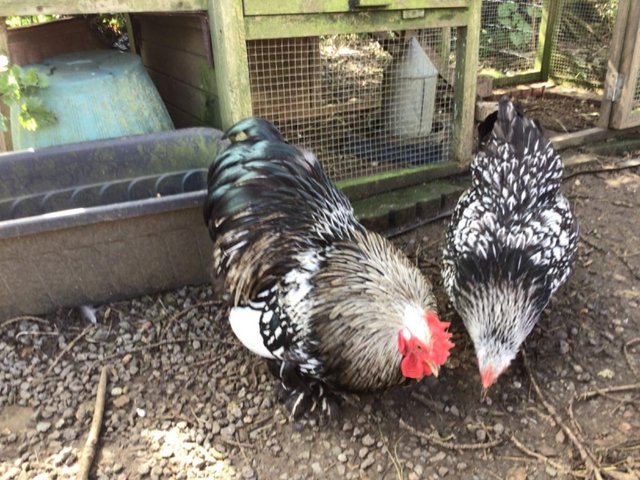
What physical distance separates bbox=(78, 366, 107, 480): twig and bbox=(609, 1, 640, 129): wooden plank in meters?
3.81

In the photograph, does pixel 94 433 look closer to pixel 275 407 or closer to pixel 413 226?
pixel 275 407

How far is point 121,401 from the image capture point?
2.08 metres

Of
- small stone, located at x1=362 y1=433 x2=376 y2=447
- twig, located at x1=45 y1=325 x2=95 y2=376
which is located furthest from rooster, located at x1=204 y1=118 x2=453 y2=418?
twig, located at x1=45 y1=325 x2=95 y2=376

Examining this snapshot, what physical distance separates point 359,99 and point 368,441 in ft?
8.12

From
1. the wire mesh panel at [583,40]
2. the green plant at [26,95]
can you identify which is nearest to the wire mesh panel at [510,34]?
the wire mesh panel at [583,40]

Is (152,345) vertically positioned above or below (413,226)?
below

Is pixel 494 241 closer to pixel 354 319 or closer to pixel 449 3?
pixel 354 319

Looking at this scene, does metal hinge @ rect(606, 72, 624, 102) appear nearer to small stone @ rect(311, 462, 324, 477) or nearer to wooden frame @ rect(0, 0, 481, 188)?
wooden frame @ rect(0, 0, 481, 188)

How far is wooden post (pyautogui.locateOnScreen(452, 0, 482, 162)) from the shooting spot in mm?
3020

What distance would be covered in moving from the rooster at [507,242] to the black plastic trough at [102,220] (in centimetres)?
117

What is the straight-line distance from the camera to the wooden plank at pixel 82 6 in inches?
87.3

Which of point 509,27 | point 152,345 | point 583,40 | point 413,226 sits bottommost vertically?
point 152,345

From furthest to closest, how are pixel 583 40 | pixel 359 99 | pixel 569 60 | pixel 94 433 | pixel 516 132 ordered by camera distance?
pixel 569 60 < pixel 583 40 < pixel 359 99 < pixel 516 132 < pixel 94 433

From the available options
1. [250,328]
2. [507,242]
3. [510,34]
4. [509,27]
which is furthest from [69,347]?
[510,34]
